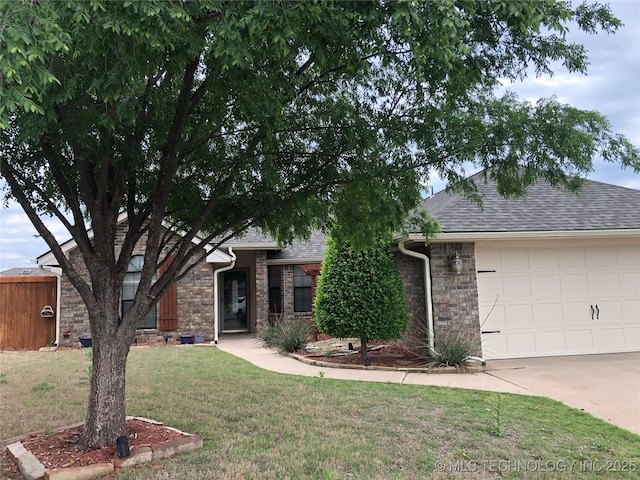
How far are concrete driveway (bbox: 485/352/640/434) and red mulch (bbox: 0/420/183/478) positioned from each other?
16.8ft

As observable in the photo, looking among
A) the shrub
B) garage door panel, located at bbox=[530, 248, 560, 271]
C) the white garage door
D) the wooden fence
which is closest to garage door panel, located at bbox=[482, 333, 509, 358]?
the white garage door

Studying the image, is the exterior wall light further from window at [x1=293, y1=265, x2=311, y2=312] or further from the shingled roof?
window at [x1=293, y1=265, x2=311, y2=312]

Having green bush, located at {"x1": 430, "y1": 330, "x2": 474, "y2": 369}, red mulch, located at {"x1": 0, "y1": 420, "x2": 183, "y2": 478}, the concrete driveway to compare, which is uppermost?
green bush, located at {"x1": 430, "y1": 330, "x2": 474, "y2": 369}

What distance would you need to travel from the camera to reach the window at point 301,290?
1554cm

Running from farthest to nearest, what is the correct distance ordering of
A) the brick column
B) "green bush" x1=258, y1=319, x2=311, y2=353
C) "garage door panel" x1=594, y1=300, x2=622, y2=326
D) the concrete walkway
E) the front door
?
1. the front door
2. the brick column
3. "green bush" x1=258, y1=319, x2=311, y2=353
4. "garage door panel" x1=594, y1=300, x2=622, y2=326
5. the concrete walkway

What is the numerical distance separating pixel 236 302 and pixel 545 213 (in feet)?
35.3

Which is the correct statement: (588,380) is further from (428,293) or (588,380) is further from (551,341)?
(428,293)

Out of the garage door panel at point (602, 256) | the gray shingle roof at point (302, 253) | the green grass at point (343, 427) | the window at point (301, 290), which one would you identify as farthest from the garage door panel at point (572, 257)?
the window at point (301, 290)

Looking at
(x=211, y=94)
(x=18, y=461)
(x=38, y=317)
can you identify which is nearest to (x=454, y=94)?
(x=211, y=94)

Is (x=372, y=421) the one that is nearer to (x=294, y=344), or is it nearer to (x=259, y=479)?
(x=259, y=479)

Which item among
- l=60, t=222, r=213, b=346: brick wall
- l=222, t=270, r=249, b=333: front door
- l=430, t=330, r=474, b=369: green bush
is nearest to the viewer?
l=430, t=330, r=474, b=369: green bush

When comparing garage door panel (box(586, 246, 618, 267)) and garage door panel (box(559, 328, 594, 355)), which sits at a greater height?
garage door panel (box(586, 246, 618, 267))

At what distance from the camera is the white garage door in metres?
9.22

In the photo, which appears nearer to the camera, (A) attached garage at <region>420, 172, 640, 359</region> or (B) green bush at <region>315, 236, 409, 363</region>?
(B) green bush at <region>315, 236, 409, 363</region>
